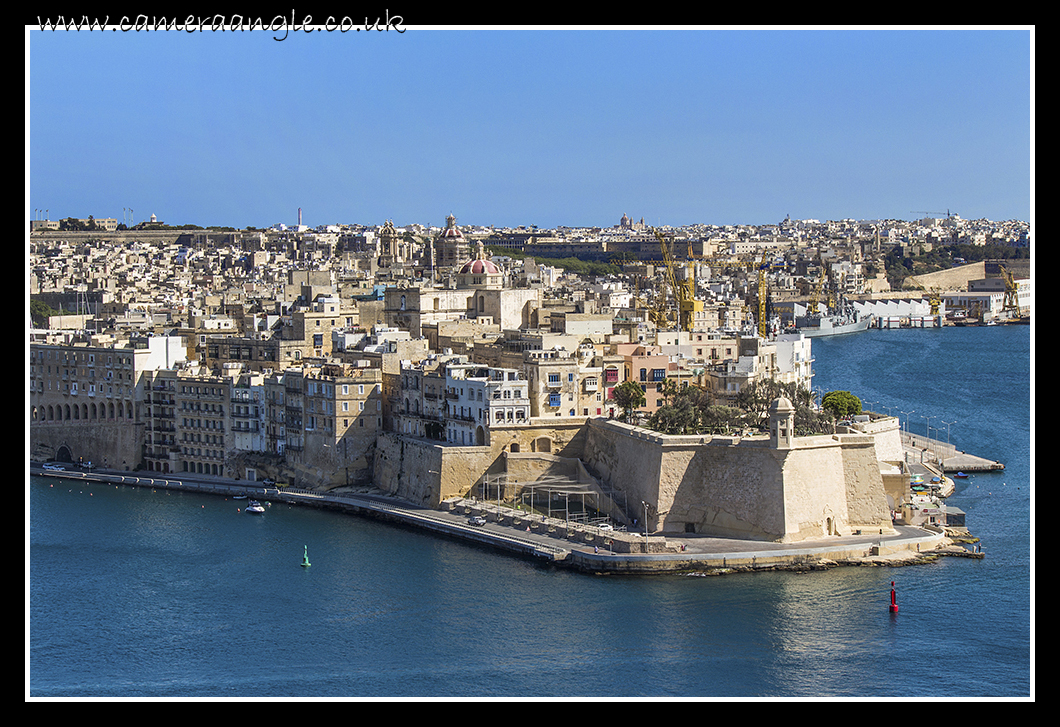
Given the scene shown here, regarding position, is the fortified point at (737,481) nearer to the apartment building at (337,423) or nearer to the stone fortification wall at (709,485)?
the stone fortification wall at (709,485)

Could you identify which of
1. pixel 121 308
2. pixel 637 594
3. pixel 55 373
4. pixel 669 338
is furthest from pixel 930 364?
pixel 637 594

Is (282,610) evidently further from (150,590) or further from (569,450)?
(569,450)

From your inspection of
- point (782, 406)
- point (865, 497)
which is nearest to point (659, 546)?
point (782, 406)

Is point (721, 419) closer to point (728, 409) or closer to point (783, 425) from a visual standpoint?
point (728, 409)

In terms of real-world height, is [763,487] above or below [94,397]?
below

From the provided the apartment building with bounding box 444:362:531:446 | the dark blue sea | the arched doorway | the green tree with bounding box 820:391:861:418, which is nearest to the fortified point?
the arched doorway

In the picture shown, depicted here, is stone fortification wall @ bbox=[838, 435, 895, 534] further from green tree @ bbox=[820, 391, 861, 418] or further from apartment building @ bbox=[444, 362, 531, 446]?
apartment building @ bbox=[444, 362, 531, 446]
